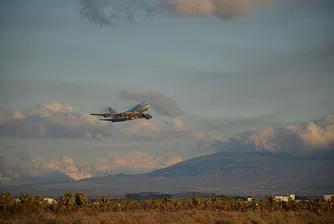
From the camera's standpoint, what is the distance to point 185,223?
95.8m

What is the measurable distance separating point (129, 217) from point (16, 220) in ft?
73.5

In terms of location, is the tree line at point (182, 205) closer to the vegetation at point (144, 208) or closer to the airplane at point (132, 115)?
the vegetation at point (144, 208)

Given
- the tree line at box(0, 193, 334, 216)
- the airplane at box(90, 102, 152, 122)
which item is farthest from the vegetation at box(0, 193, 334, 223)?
the airplane at box(90, 102, 152, 122)

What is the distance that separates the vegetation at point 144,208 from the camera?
326 feet

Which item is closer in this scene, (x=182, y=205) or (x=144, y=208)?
(x=144, y=208)

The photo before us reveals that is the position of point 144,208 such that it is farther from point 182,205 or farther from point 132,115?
point 132,115

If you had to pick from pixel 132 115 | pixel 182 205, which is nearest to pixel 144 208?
pixel 182 205

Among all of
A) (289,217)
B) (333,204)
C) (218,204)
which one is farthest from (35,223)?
(333,204)

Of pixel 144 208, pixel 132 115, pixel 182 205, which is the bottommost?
pixel 144 208

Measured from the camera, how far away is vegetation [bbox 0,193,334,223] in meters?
99.3

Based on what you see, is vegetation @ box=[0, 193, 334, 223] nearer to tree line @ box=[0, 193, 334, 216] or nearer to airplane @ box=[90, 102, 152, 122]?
tree line @ box=[0, 193, 334, 216]

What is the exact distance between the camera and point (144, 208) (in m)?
154

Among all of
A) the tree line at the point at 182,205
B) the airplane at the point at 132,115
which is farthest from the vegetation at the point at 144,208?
the airplane at the point at 132,115

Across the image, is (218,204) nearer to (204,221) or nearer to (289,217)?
(289,217)
